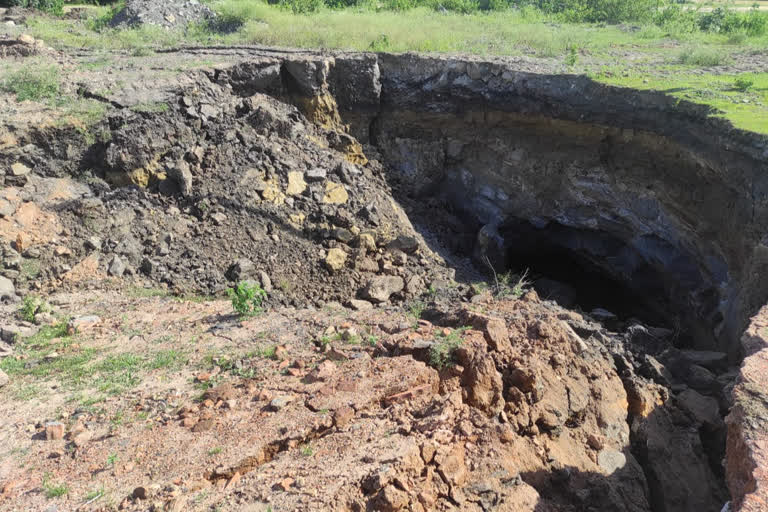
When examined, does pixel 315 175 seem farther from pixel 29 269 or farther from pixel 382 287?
pixel 29 269

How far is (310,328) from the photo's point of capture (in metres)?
5.29

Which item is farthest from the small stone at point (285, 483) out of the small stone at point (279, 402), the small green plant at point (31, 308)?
the small green plant at point (31, 308)

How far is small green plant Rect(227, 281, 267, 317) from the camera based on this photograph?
18.2 ft

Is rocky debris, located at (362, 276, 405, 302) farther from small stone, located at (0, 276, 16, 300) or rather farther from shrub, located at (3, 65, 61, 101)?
shrub, located at (3, 65, 61, 101)

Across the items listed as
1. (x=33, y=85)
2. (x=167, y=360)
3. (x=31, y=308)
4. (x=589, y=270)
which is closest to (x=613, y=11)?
(x=589, y=270)

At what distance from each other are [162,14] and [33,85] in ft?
16.6

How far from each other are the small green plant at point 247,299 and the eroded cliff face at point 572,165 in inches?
154

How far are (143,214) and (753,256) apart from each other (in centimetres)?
694

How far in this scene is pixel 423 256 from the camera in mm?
7301

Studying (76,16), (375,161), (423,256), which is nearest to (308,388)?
(423,256)

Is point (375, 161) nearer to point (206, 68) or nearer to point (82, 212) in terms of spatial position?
point (206, 68)

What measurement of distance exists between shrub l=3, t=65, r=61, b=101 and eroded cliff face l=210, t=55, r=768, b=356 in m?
2.39

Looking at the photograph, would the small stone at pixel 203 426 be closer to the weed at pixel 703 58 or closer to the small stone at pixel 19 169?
the small stone at pixel 19 169

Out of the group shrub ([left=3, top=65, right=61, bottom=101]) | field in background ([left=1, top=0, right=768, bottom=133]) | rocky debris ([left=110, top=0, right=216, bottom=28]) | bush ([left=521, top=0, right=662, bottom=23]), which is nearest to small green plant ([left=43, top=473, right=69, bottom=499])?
shrub ([left=3, top=65, right=61, bottom=101])
